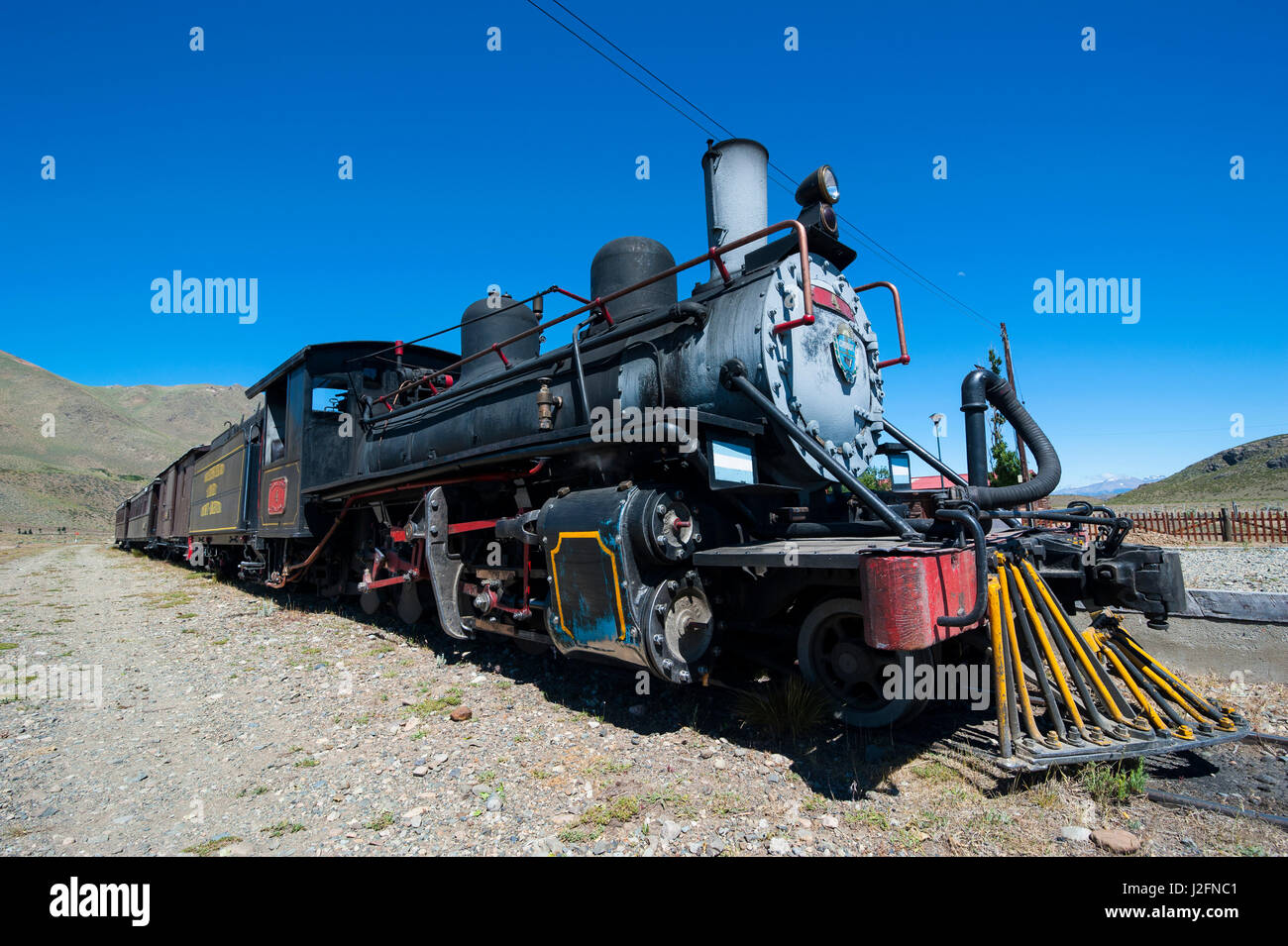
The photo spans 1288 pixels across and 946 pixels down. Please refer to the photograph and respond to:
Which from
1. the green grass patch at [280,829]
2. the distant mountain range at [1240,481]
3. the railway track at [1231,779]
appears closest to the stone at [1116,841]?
the railway track at [1231,779]

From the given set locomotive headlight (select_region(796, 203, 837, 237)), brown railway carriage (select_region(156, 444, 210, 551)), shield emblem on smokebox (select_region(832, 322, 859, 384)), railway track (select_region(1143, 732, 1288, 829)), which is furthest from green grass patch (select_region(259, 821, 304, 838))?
brown railway carriage (select_region(156, 444, 210, 551))

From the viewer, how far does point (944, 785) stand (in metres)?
3.05

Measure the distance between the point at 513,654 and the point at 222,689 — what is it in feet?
7.49

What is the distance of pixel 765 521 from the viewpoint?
4496mm

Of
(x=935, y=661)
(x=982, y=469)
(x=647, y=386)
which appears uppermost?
(x=647, y=386)

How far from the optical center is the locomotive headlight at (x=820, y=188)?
183 inches

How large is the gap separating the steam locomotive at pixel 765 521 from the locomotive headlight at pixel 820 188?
19 mm

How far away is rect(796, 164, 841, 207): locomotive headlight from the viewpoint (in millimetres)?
4637

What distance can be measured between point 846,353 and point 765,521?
133 cm

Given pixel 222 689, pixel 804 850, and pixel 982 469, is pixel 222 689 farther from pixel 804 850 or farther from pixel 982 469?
pixel 982 469

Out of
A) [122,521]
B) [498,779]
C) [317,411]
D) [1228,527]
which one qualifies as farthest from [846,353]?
[122,521]

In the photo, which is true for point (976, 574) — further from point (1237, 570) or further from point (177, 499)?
point (177, 499)

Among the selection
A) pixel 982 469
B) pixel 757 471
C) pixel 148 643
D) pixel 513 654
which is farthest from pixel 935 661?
pixel 148 643

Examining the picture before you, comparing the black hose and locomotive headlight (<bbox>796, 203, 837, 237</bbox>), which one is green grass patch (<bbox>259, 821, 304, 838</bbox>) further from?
locomotive headlight (<bbox>796, 203, 837, 237</bbox>)
